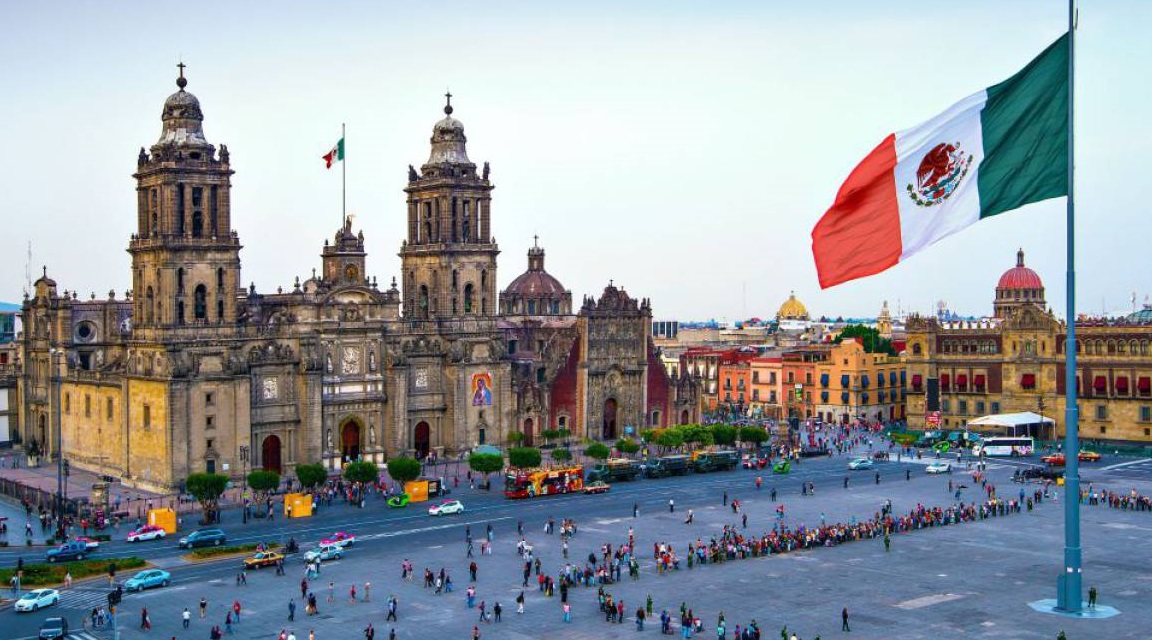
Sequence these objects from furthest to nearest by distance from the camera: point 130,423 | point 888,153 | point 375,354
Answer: point 375,354, point 130,423, point 888,153

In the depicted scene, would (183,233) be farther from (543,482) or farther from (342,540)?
(342,540)

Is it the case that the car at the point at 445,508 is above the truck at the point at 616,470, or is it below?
below

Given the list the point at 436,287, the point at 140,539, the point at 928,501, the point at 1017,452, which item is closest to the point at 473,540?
the point at 140,539

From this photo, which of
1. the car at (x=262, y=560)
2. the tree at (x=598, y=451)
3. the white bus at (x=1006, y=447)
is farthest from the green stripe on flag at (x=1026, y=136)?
the white bus at (x=1006, y=447)

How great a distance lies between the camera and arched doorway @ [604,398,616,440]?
118 meters

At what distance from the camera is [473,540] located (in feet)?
240

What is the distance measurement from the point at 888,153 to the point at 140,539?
52.3 metres

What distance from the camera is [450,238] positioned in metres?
111

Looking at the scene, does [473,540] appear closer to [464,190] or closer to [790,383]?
[464,190]

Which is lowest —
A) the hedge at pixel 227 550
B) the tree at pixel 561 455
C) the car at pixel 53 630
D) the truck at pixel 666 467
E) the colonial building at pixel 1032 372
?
the car at pixel 53 630

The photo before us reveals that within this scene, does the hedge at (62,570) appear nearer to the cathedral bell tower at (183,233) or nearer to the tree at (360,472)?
the tree at (360,472)

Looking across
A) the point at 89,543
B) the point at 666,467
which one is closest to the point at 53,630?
the point at 89,543

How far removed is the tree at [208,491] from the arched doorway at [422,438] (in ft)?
89.2

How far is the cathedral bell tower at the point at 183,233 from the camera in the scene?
92.1 metres
